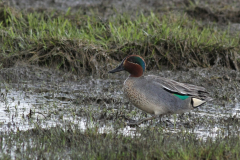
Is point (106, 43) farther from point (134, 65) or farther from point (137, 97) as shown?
point (137, 97)

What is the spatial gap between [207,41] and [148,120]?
→ 3.21m

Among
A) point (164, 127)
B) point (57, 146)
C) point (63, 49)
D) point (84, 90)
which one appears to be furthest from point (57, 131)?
point (63, 49)

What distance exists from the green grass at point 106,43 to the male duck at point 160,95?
236 centimetres

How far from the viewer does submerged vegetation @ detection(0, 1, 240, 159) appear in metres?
4.18

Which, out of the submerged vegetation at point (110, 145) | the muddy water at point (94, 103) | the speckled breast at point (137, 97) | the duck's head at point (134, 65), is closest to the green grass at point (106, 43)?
the muddy water at point (94, 103)

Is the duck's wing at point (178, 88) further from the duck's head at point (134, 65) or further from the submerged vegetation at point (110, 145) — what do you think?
the submerged vegetation at point (110, 145)

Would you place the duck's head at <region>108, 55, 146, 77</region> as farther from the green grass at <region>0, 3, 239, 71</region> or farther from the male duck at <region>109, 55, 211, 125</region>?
the green grass at <region>0, 3, 239, 71</region>

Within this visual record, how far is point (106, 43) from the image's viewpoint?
8.16 meters

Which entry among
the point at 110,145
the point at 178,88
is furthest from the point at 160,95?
the point at 110,145

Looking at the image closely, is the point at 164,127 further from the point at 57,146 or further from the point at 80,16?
the point at 80,16

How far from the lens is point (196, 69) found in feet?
25.6

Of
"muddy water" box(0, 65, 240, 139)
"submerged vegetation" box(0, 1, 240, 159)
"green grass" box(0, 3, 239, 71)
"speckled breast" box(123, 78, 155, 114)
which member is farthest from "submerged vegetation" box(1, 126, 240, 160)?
"green grass" box(0, 3, 239, 71)

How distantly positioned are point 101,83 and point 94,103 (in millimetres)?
1154

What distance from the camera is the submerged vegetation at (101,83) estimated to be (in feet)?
13.7
